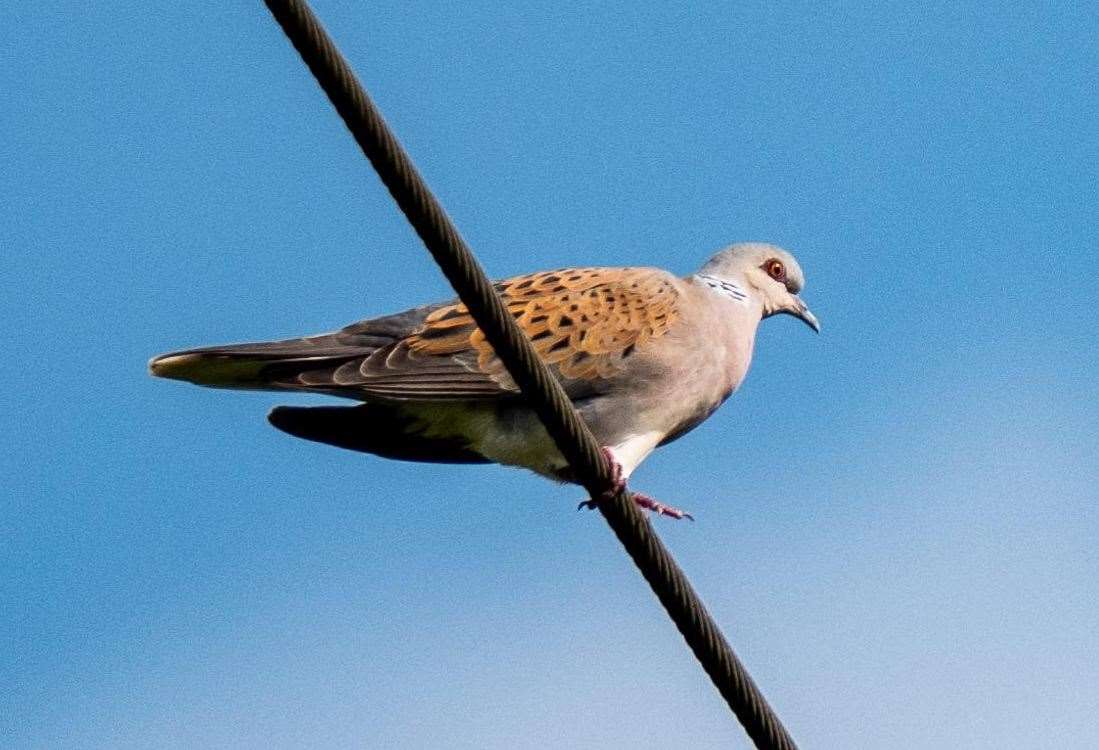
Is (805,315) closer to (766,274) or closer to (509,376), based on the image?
(766,274)

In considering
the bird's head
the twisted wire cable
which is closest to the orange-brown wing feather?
the bird's head

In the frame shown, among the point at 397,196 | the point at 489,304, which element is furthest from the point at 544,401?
the point at 397,196

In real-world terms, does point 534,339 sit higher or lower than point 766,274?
lower

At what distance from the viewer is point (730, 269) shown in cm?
707

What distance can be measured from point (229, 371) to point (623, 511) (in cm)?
177

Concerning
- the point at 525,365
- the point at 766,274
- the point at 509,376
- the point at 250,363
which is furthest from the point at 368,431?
the point at 525,365

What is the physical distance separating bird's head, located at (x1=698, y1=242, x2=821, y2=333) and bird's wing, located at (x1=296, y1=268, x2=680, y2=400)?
79cm

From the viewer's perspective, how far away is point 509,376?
570 cm

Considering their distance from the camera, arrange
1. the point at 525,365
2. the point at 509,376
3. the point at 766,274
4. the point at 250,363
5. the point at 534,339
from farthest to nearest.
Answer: the point at 766,274 < the point at 534,339 < the point at 509,376 < the point at 250,363 < the point at 525,365

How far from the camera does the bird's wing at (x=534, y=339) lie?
→ 5582mm

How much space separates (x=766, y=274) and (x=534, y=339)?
5.18 ft

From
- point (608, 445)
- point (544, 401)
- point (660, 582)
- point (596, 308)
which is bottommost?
point (660, 582)

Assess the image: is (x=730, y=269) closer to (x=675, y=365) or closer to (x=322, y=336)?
(x=675, y=365)

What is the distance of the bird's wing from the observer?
5.58 m
